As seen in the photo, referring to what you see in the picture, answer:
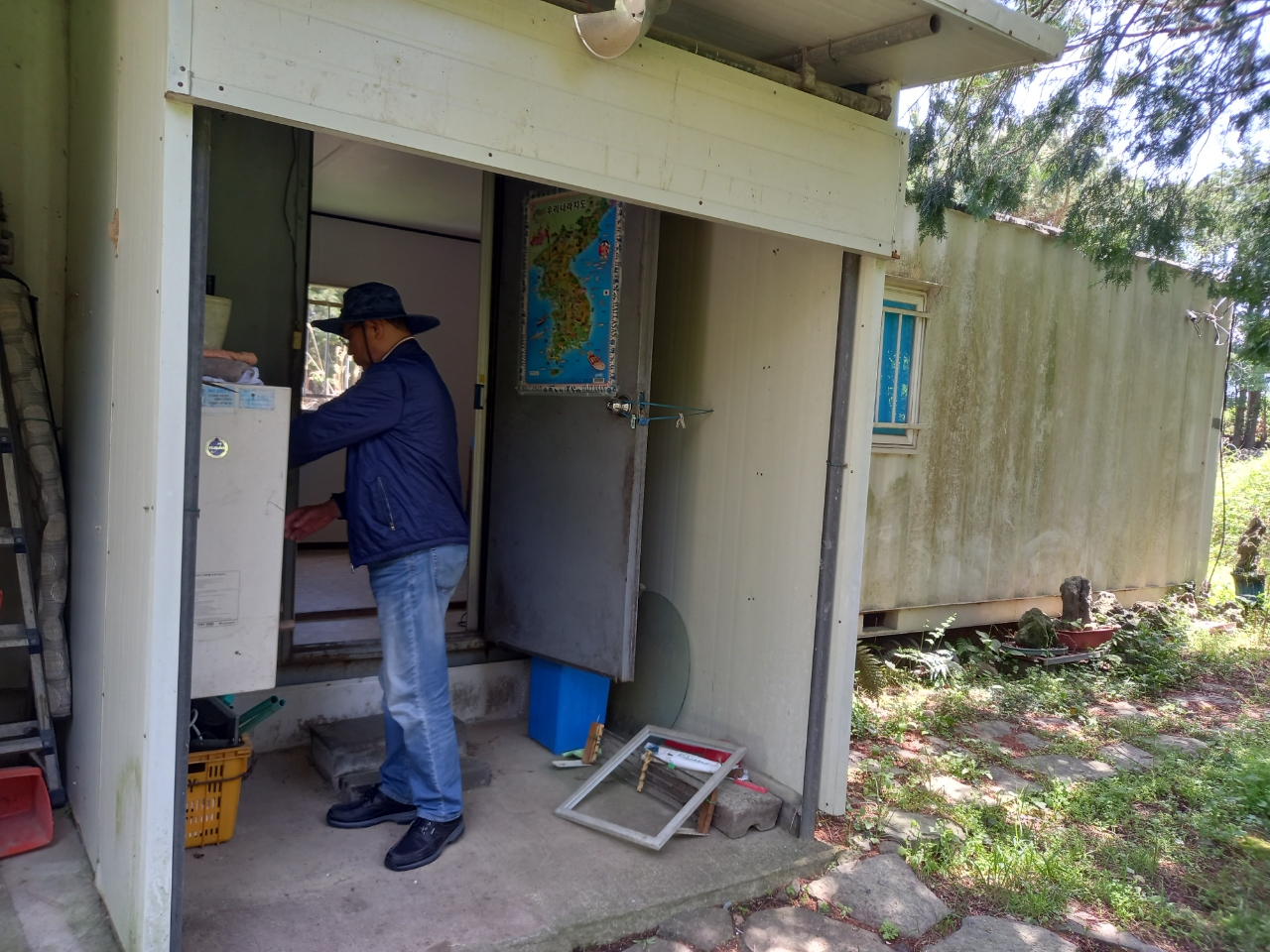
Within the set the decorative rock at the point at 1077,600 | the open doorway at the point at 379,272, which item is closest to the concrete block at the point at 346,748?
the open doorway at the point at 379,272

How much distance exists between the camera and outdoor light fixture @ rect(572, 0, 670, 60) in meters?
2.44

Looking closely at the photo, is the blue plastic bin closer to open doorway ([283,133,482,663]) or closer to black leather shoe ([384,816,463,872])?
black leather shoe ([384,816,463,872])

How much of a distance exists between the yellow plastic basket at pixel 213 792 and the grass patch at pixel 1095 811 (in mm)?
2366

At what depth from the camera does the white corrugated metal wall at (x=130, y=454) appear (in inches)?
83.6

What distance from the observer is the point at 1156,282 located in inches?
195

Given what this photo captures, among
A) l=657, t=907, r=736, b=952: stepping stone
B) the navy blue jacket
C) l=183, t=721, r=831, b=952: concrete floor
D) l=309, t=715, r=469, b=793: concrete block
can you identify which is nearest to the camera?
l=183, t=721, r=831, b=952: concrete floor

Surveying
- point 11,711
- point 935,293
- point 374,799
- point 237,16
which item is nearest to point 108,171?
point 237,16

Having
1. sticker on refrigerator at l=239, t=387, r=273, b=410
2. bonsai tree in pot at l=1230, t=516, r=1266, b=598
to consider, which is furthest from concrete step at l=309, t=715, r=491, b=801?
bonsai tree in pot at l=1230, t=516, r=1266, b=598

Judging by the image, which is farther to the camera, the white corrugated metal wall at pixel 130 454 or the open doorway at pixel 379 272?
the open doorway at pixel 379 272

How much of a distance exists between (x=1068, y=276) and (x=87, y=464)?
6269 millimetres

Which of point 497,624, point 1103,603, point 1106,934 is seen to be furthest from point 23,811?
point 1103,603

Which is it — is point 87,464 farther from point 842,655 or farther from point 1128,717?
point 1128,717

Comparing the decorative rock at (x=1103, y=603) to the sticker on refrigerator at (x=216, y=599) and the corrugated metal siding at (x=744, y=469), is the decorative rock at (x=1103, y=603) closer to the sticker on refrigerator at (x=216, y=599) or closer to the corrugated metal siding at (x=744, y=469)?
the corrugated metal siding at (x=744, y=469)

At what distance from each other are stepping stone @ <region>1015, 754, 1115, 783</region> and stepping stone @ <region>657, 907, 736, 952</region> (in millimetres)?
2159
